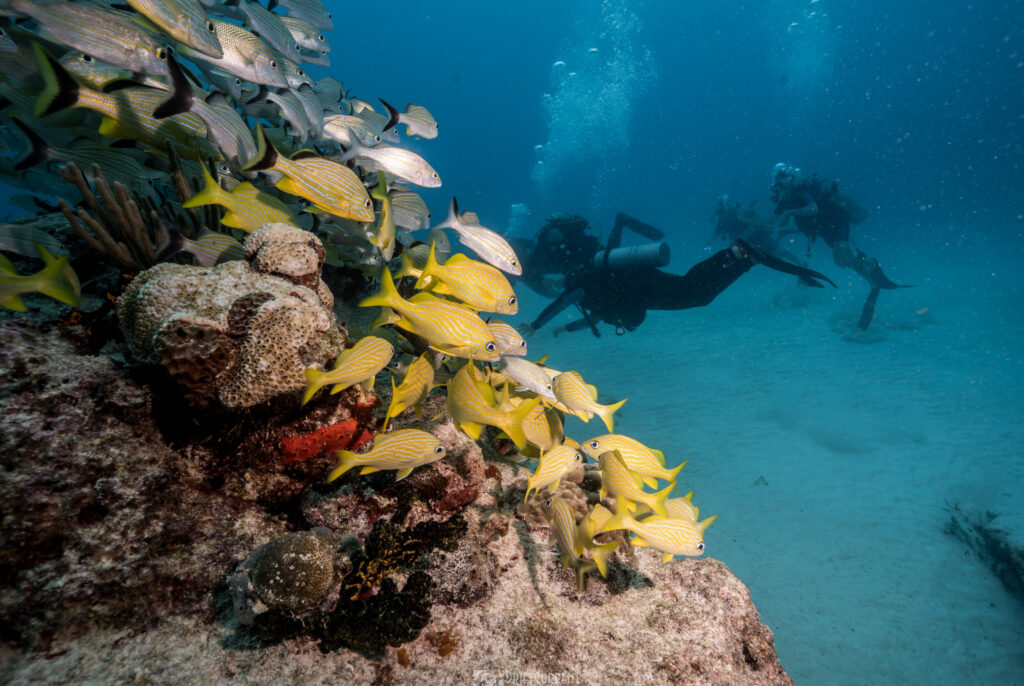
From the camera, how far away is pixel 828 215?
51.0ft

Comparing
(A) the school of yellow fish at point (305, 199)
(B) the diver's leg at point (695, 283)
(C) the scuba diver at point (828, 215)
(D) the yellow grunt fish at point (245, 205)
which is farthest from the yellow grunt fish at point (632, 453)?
(C) the scuba diver at point (828, 215)

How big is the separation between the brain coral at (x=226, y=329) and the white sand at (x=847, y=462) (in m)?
8.03

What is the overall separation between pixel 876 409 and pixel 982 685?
351 inches

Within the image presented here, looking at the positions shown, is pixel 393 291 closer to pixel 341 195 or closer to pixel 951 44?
pixel 341 195

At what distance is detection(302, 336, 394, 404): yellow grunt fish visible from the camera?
2.04m

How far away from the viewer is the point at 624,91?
4542 inches

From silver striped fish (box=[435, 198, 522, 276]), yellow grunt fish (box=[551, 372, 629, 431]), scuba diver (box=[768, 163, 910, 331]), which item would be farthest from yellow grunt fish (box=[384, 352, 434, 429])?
scuba diver (box=[768, 163, 910, 331])

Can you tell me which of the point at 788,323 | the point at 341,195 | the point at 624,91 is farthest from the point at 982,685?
the point at 624,91

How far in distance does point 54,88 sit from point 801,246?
6428 cm

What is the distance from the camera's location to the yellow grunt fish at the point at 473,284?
224 cm

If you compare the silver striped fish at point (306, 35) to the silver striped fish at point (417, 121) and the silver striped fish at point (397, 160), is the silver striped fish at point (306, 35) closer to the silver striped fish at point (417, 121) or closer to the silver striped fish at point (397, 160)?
the silver striped fish at point (417, 121)

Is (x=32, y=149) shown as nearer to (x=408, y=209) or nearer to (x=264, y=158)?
(x=264, y=158)

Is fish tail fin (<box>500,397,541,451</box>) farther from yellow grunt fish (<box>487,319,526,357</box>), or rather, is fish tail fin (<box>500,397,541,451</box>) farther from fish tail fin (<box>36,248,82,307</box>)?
fish tail fin (<box>36,248,82,307</box>)

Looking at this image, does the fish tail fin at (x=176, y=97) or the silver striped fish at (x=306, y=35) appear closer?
the fish tail fin at (x=176, y=97)
